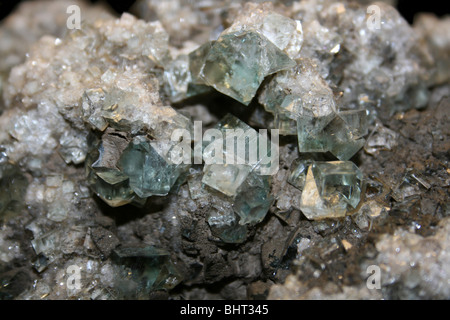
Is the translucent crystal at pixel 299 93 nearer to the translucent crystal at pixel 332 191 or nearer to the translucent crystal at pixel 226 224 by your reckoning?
the translucent crystal at pixel 332 191

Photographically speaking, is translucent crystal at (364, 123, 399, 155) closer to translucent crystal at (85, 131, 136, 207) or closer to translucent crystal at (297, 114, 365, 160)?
translucent crystal at (297, 114, 365, 160)

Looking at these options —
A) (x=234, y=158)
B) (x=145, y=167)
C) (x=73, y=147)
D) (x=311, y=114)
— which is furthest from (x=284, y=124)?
(x=73, y=147)

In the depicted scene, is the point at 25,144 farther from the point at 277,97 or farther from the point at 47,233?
the point at 277,97

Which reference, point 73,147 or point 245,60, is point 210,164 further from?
point 73,147

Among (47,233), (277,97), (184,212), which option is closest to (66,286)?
(47,233)

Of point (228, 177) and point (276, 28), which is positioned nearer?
point (228, 177)

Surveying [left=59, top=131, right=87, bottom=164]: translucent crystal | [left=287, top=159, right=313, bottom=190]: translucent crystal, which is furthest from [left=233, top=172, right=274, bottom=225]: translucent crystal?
[left=59, top=131, right=87, bottom=164]: translucent crystal
